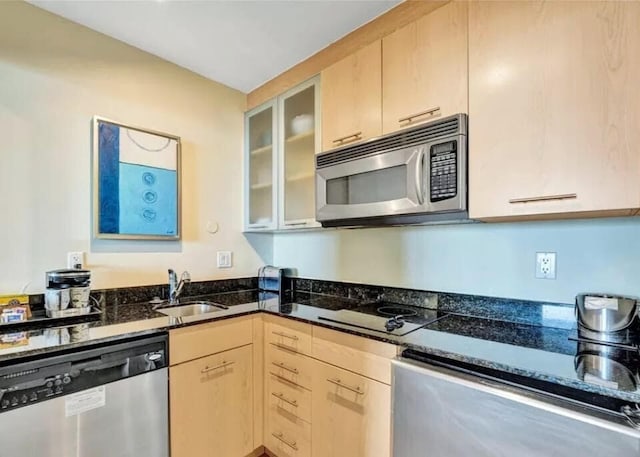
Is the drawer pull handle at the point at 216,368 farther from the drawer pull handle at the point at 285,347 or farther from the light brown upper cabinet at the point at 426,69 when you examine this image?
the light brown upper cabinet at the point at 426,69

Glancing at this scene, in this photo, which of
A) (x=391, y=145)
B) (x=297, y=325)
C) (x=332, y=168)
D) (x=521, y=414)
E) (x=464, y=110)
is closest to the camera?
(x=521, y=414)

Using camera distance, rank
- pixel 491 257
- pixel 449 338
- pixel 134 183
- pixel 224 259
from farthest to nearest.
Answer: pixel 224 259, pixel 134 183, pixel 491 257, pixel 449 338

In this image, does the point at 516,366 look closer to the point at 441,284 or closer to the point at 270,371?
the point at 441,284

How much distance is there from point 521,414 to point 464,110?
1.07 meters

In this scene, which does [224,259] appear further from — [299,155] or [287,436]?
[287,436]

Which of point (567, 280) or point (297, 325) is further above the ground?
point (567, 280)

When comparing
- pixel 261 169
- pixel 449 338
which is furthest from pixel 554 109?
pixel 261 169

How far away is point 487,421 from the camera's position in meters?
0.97

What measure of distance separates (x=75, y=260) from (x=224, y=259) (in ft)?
2.89

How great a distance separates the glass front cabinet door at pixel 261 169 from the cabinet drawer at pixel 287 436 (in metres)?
1.13

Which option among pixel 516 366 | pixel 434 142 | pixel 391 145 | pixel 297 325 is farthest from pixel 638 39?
pixel 297 325

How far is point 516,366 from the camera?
0.94m

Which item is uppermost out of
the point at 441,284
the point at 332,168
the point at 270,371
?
the point at 332,168

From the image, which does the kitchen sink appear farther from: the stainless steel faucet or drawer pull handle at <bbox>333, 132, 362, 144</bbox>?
drawer pull handle at <bbox>333, 132, 362, 144</bbox>
